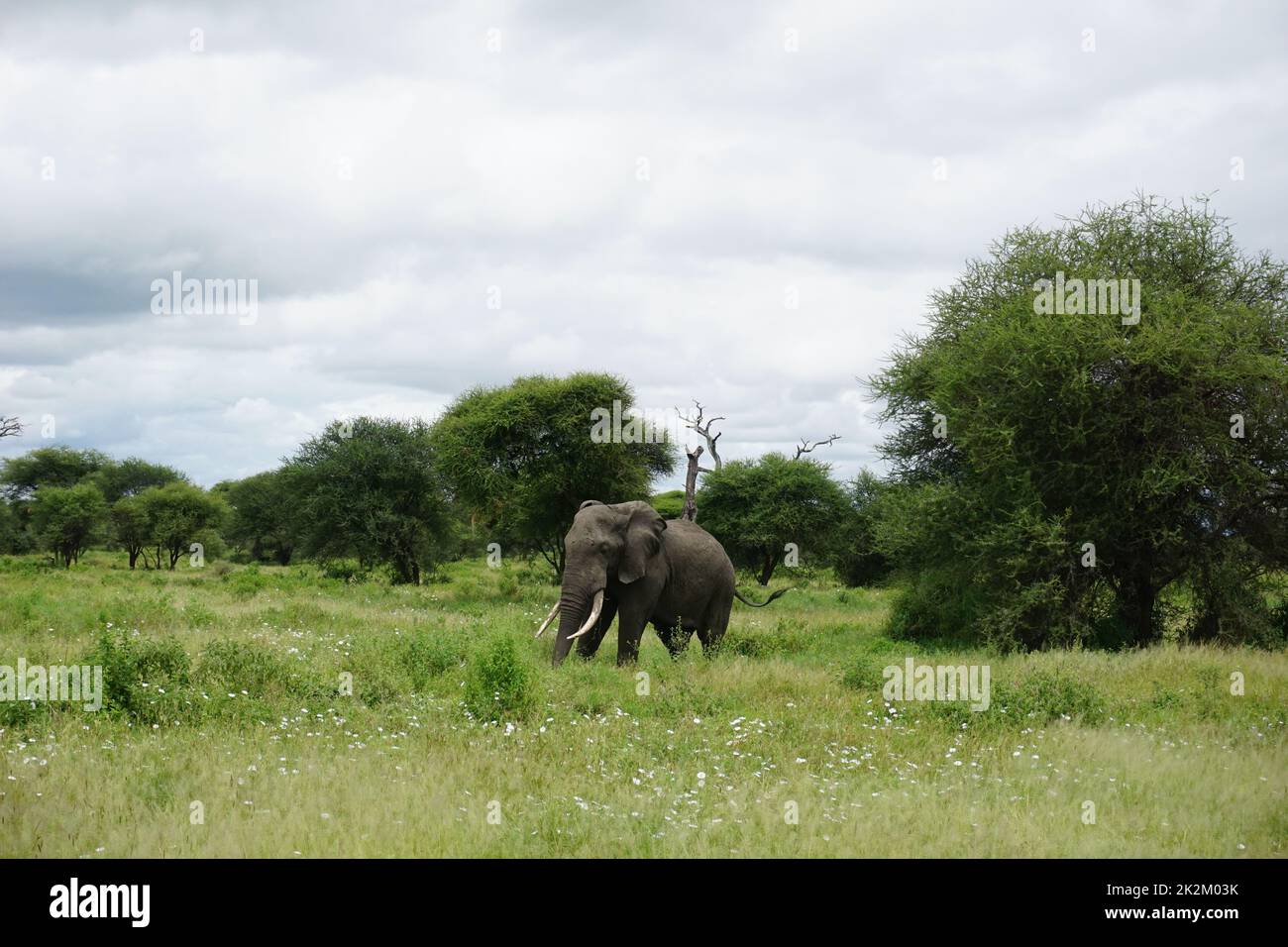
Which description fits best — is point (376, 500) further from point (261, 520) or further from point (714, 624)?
point (261, 520)

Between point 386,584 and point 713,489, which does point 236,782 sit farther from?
point 713,489

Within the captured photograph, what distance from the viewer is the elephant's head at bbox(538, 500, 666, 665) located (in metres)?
16.2

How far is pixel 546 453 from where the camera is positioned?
3800cm

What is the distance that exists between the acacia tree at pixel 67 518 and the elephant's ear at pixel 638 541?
54.9 metres

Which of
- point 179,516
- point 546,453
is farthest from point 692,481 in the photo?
point 179,516

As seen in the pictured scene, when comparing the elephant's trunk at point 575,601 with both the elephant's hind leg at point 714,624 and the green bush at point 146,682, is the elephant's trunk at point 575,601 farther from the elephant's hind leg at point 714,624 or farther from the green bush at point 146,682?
the green bush at point 146,682

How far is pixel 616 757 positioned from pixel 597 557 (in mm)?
6614

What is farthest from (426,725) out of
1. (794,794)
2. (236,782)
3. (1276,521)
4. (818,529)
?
(818,529)

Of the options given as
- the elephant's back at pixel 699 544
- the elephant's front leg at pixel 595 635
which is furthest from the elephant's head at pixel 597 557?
the elephant's back at pixel 699 544

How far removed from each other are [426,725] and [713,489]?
44.8m

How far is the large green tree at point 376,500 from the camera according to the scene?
4234 centimetres

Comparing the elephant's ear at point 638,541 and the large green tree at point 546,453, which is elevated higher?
the large green tree at point 546,453

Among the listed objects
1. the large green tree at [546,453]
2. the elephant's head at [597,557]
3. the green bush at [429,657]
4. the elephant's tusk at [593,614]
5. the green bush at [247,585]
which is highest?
the large green tree at [546,453]
